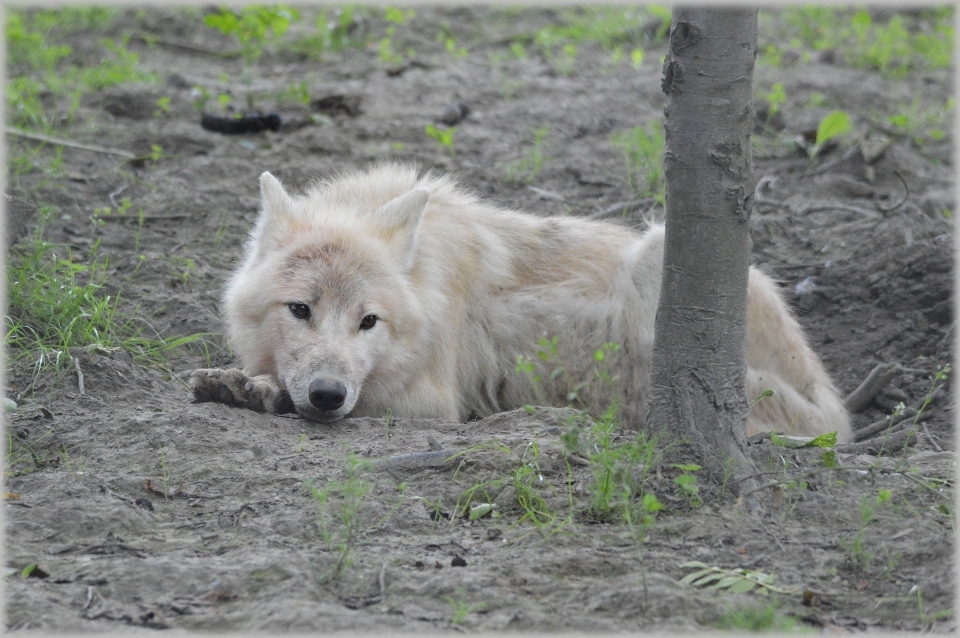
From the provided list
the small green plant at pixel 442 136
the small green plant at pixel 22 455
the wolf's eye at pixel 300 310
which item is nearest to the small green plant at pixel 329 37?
the small green plant at pixel 442 136

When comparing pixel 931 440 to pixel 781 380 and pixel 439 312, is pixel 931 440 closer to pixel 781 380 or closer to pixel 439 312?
pixel 781 380

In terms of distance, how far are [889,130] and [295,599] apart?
25.2 feet

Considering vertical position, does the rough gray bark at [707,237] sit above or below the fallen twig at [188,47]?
below

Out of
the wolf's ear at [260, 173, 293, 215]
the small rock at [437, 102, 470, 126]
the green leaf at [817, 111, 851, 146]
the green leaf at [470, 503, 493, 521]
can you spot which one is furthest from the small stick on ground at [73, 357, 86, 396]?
the green leaf at [817, 111, 851, 146]

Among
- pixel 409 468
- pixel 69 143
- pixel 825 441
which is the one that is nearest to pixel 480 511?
pixel 409 468

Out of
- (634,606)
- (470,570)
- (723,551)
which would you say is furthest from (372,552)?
(723,551)

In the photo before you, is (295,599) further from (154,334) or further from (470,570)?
(154,334)

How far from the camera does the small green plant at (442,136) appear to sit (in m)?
7.80

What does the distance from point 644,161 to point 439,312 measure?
2.97 metres

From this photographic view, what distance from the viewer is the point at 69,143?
728 centimetres

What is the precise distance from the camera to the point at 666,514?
3.46 metres

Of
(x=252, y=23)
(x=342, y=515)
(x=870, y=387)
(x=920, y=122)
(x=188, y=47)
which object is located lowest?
(x=342, y=515)

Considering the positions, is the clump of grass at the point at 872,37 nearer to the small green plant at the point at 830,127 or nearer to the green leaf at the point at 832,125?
the small green plant at the point at 830,127

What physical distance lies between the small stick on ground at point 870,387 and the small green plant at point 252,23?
253 inches
